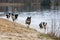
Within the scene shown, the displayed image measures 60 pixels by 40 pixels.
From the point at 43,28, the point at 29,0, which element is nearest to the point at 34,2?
the point at 29,0

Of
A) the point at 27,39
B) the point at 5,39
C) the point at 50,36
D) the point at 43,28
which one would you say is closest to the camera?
the point at 5,39

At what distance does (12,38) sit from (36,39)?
4.27ft

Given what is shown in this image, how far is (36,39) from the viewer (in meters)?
11.6

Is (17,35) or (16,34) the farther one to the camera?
(16,34)

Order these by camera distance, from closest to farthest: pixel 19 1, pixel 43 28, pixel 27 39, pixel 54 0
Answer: pixel 27 39, pixel 43 28, pixel 54 0, pixel 19 1

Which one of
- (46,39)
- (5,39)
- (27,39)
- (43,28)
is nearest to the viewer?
(5,39)

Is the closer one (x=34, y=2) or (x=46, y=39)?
(x=46, y=39)

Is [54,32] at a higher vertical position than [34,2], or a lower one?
higher

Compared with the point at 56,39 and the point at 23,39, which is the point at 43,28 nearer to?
the point at 56,39

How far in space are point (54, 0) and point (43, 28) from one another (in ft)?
262

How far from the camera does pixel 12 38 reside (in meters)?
10.9

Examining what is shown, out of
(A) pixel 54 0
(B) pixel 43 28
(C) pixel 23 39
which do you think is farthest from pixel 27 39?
(A) pixel 54 0

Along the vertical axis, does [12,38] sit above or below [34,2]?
above

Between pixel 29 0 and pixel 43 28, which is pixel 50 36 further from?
pixel 29 0
